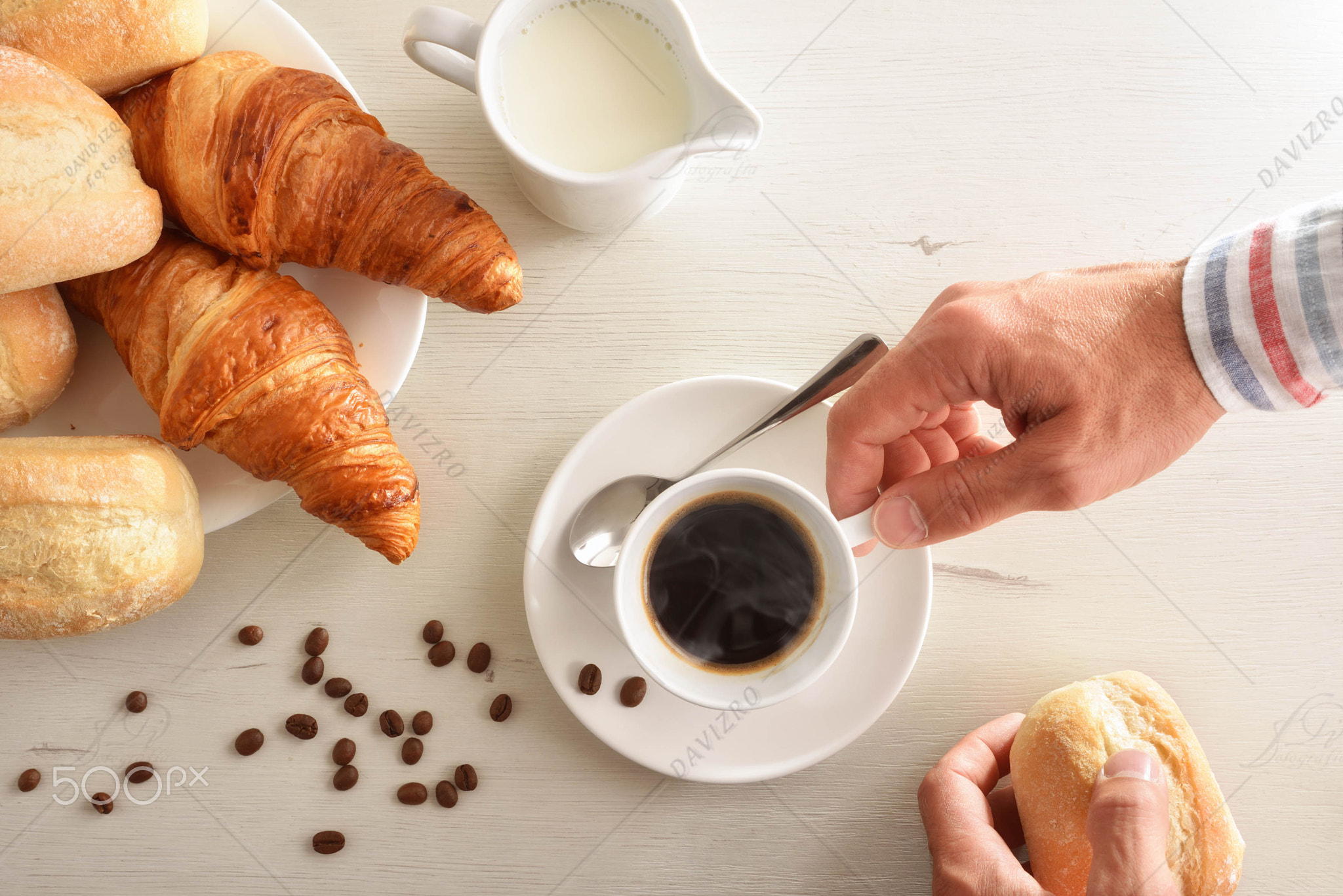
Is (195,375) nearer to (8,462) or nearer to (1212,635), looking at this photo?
(8,462)

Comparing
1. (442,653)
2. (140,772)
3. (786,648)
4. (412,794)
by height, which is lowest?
(140,772)

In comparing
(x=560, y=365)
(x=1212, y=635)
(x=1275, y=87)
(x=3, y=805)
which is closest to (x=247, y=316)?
(x=560, y=365)

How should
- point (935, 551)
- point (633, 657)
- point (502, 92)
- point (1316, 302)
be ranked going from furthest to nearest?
point (935, 551), point (633, 657), point (502, 92), point (1316, 302)

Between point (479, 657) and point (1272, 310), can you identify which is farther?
point (479, 657)

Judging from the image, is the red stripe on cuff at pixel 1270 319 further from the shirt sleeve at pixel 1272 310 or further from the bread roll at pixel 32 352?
the bread roll at pixel 32 352

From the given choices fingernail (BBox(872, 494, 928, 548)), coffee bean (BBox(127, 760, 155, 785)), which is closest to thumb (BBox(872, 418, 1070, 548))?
fingernail (BBox(872, 494, 928, 548))

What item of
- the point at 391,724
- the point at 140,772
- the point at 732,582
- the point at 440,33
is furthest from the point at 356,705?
the point at 440,33

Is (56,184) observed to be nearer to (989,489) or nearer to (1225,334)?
(989,489)

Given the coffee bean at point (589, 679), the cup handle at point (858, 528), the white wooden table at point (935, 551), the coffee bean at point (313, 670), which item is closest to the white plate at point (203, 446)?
the white wooden table at point (935, 551)
